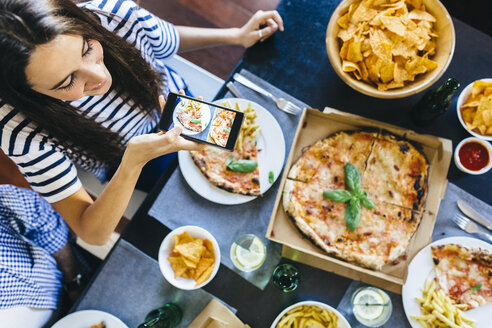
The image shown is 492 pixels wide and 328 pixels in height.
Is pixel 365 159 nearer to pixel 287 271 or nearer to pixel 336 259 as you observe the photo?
pixel 336 259

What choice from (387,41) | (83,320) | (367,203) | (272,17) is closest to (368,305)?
(367,203)

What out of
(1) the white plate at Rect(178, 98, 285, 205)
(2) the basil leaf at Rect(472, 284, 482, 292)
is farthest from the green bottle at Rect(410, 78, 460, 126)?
(2) the basil leaf at Rect(472, 284, 482, 292)

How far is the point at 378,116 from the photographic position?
203 cm

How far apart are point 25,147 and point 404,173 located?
6.35 feet

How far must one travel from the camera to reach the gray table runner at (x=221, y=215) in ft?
6.32

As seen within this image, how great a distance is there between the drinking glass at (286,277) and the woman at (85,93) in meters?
0.81

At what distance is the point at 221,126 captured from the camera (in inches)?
66.2

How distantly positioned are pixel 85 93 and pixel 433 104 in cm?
173

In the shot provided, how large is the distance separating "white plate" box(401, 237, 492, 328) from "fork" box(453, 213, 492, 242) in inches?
2.6

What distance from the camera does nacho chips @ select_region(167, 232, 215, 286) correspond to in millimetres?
1782

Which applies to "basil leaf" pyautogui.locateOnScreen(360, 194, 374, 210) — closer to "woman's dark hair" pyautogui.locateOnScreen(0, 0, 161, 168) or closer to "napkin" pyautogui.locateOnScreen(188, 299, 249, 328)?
"napkin" pyautogui.locateOnScreen(188, 299, 249, 328)

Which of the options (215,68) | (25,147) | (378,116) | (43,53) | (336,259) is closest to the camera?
(43,53)

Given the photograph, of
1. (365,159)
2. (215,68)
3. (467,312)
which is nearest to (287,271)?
(365,159)

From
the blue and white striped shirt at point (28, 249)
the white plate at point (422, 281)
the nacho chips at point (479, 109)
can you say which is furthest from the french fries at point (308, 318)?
the blue and white striped shirt at point (28, 249)
